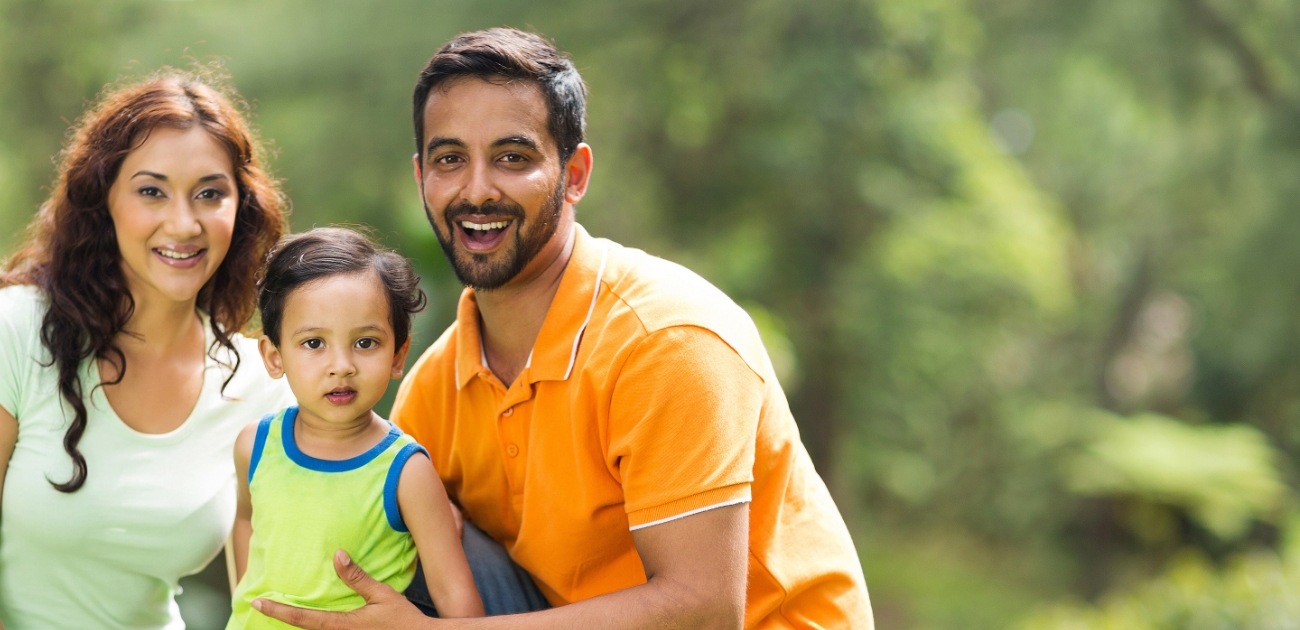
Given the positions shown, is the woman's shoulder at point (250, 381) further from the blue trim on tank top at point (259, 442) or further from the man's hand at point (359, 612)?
the man's hand at point (359, 612)

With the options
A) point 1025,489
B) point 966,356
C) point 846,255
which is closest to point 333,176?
point 846,255

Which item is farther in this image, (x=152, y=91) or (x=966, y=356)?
(x=966, y=356)

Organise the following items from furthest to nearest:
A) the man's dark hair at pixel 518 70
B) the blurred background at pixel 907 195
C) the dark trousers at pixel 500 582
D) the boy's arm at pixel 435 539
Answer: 1. the blurred background at pixel 907 195
2. the dark trousers at pixel 500 582
3. the man's dark hair at pixel 518 70
4. the boy's arm at pixel 435 539

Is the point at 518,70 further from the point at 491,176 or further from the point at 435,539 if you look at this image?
the point at 435,539

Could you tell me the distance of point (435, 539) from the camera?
2.54 meters

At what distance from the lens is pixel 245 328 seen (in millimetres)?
3182

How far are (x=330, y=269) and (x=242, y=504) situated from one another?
65cm

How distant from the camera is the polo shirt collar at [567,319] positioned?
2.67m

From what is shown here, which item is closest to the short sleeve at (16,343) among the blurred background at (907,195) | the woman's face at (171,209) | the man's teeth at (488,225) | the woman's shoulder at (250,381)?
the woman's face at (171,209)

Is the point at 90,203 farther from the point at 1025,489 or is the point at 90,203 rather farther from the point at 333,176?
the point at 1025,489

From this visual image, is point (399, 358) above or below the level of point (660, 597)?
above

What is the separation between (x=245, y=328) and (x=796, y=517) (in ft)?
4.69

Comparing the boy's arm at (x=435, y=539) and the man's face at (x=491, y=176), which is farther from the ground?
the man's face at (x=491, y=176)

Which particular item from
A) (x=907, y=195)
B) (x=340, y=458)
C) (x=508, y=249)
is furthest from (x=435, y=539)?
(x=907, y=195)
